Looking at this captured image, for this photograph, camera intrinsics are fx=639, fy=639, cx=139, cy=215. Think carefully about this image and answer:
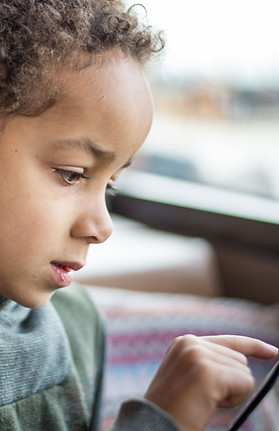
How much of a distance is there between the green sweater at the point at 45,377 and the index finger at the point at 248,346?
0.08m

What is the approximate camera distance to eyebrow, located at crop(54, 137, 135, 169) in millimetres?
492

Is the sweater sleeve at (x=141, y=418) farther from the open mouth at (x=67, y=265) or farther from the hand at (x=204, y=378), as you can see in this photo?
the open mouth at (x=67, y=265)

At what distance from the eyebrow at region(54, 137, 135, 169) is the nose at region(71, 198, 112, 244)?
0.04 metres

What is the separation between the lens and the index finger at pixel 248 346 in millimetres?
443

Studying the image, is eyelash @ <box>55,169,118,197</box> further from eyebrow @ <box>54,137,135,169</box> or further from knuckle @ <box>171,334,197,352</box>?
knuckle @ <box>171,334,197,352</box>

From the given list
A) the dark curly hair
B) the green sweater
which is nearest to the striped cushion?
the green sweater

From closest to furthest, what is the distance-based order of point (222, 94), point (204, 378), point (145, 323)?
point (204, 378)
point (145, 323)
point (222, 94)

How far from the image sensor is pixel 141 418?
17.5 inches

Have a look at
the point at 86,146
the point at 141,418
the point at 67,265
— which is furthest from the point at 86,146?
the point at 141,418

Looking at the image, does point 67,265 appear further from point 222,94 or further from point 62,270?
point 222,94

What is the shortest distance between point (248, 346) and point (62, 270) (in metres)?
0.17

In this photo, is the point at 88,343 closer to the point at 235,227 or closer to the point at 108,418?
the point at 108,418

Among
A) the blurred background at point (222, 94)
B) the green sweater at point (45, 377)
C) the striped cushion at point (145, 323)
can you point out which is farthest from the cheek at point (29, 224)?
the blurred background at point (222, 94)

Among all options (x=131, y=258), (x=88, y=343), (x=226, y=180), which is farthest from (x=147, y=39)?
(x=226, y=180)
